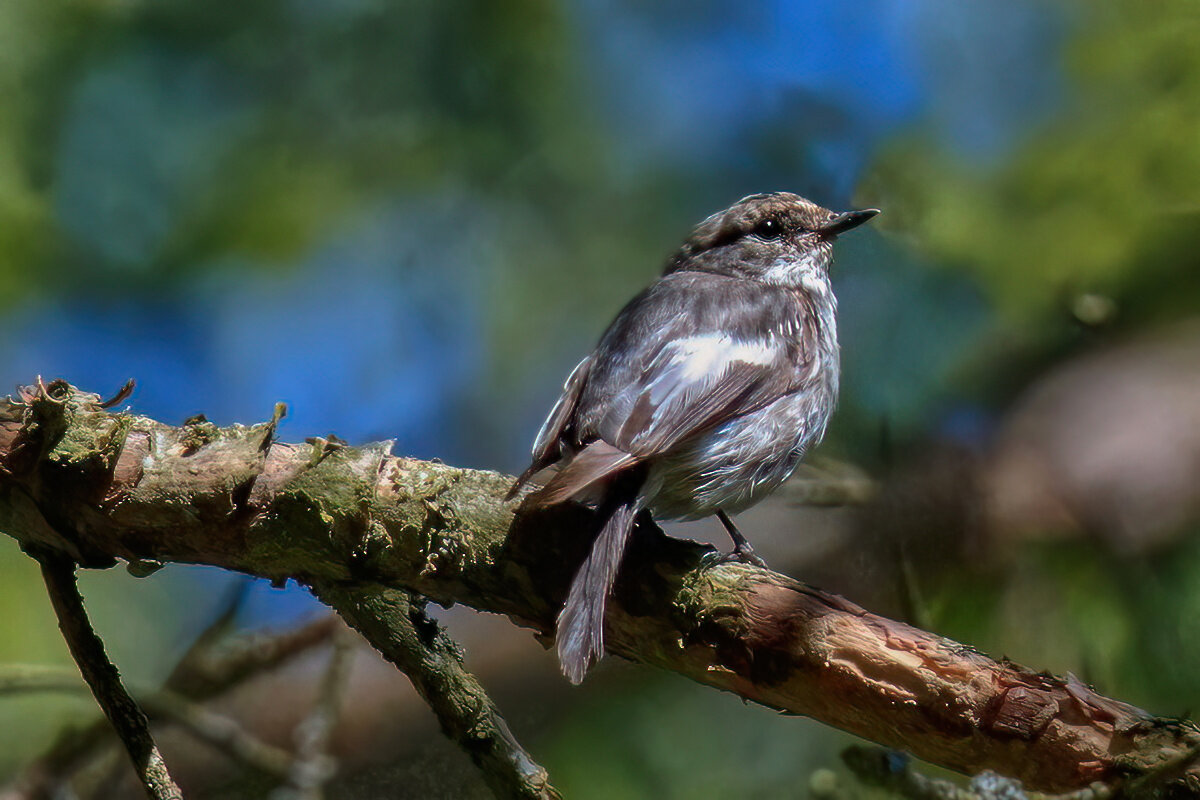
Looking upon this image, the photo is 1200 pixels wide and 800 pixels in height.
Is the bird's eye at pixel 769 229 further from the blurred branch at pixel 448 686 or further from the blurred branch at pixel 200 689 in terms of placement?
the blurred branch at pixel 448 686

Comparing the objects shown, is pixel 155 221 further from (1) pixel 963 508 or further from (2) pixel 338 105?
(1) pixel 963 508

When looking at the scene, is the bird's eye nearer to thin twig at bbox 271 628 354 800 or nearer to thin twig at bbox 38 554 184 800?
thin twig at bbox 271 628 354 800

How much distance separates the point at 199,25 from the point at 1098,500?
4631 mm

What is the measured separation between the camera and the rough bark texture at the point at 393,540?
2293mm

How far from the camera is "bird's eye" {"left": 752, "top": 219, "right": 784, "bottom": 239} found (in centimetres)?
414

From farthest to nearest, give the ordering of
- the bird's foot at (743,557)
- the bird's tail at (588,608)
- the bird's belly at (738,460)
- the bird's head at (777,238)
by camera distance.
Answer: the bird's head at (777,238), the bird's belly at (738,460), the bird's foot at (743,557), the bird's tail at (588,608)

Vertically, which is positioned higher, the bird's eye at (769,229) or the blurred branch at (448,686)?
the bird's eye at (769,229)

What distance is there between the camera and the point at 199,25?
5.50 m

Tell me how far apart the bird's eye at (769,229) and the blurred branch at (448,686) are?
2.20m

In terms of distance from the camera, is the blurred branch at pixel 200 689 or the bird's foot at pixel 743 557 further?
the blurred branch at pixel 200 689

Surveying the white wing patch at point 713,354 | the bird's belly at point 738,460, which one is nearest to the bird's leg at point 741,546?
the bird's belly at point 738,460

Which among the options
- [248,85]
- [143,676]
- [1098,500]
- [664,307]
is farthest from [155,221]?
[1098,500]

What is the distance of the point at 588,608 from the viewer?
2336 mm

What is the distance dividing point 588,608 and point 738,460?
92 centimetres
